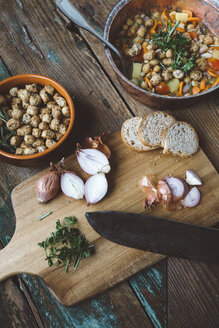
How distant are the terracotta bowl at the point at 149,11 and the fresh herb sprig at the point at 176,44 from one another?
12cm

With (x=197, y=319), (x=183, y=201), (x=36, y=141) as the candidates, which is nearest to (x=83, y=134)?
(x=36, y=141)

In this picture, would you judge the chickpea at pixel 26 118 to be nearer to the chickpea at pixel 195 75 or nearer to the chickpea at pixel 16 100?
the chickpea at pixel 16 100

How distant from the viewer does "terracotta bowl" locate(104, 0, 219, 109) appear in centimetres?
125

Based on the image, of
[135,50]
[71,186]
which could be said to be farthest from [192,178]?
[135,50]

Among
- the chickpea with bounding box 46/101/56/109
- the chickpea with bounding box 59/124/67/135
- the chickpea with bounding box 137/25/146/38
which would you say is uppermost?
the chickpea with bounding box 137/25/146/38

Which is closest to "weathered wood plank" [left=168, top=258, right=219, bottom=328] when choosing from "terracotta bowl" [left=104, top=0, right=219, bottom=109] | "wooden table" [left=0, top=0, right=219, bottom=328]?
"wooden table" [left=0, top=0, right=219, bottom=328]

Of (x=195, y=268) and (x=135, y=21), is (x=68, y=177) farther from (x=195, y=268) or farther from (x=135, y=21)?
(x=135, y=21)

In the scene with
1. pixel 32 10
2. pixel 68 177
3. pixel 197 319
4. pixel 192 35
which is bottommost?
pixel 197 319

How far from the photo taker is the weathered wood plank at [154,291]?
1.30m

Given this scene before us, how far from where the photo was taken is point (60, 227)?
4.18ft

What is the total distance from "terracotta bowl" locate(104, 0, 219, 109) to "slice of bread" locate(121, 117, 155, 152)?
108 mm

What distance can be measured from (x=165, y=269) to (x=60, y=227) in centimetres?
49

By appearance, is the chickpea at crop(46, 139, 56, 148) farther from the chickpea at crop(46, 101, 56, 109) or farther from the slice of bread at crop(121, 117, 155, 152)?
the slice of bread at crop(121, 117, 155, 152)

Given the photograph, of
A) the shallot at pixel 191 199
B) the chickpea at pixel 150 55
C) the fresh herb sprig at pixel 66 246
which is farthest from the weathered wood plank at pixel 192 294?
the chickpea at pixel 150 55
